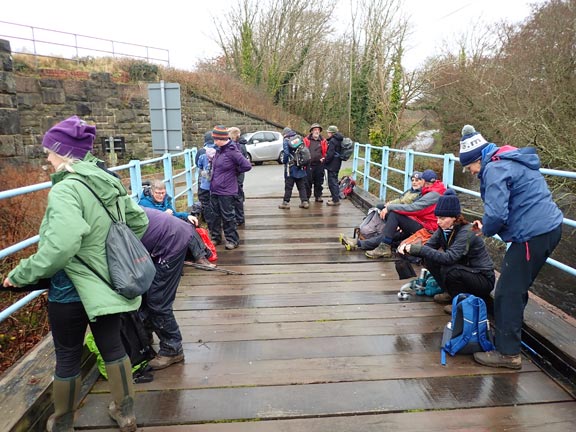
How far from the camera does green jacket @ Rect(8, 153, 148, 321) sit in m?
1.83

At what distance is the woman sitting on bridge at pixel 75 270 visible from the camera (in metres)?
1.85

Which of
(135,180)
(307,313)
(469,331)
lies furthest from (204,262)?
(469,331)

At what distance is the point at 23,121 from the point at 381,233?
15.2 meters

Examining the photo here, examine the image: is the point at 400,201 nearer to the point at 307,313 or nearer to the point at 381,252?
the point at 381,252

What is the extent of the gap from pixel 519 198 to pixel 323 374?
1.66m

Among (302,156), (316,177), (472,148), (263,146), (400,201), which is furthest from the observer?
(263,146)

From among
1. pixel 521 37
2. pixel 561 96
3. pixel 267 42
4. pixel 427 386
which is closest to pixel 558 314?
pixel 427 386

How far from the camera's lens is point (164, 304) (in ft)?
9.37

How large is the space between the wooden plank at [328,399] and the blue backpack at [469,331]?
259 millimetres

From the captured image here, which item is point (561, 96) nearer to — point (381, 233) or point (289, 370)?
point (381, 233)

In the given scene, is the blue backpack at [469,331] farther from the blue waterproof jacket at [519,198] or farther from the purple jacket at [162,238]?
the purple jacket at [162,238]

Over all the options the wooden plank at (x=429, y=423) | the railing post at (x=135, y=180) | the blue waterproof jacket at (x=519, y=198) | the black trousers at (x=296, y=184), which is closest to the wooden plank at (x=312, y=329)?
the wooden plank at (x=429, y=423)

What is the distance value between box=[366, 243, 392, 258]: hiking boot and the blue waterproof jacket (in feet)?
8.44

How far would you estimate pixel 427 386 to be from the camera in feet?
8.65
